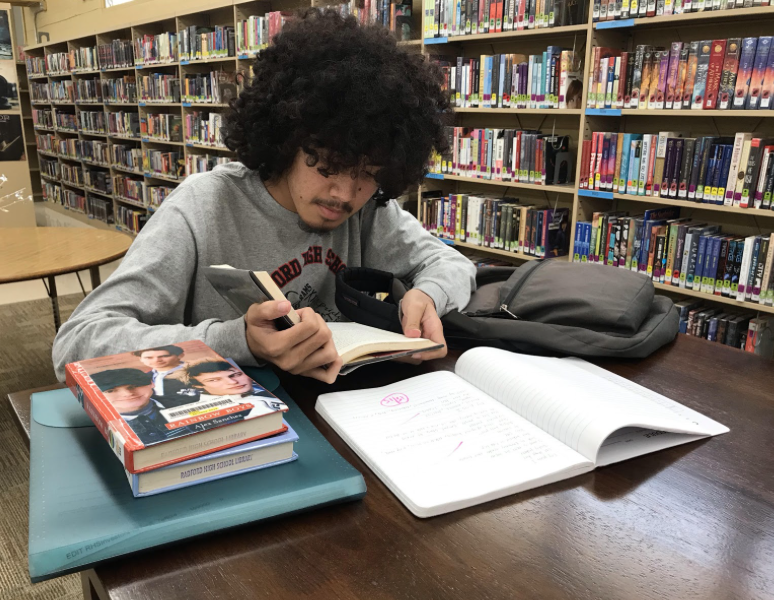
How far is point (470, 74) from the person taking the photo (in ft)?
10.4

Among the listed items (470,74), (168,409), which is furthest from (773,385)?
(470,74)

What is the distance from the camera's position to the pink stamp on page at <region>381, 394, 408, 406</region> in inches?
32.4

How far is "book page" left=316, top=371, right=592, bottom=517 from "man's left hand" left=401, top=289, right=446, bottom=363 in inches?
6.2

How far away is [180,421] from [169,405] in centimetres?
4

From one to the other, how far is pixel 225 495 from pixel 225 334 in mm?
339

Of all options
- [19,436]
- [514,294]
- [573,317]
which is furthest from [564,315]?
[19,436]

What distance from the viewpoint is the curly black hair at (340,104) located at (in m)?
1.10

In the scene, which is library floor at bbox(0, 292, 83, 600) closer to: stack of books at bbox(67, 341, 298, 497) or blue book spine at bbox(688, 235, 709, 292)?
stack of books at bbox(67, 341, 298, 497)

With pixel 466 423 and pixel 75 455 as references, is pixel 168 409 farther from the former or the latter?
pixel 466 423

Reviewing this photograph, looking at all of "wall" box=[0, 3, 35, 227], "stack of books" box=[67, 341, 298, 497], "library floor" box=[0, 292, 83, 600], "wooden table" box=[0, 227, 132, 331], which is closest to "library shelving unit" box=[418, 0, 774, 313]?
"wooden table" box=[0, 227, 132, 331]

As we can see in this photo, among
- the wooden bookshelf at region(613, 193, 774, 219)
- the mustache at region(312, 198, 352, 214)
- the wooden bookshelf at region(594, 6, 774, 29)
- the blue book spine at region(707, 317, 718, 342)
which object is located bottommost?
the blue book spine at region(707, 317, 718, 342)

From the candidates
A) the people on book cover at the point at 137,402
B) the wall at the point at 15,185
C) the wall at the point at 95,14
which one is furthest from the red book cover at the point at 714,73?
the wall at the point at 15,185

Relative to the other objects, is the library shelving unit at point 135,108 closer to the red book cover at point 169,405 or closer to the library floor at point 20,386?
the library floor at point 20,386

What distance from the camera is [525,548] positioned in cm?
57
